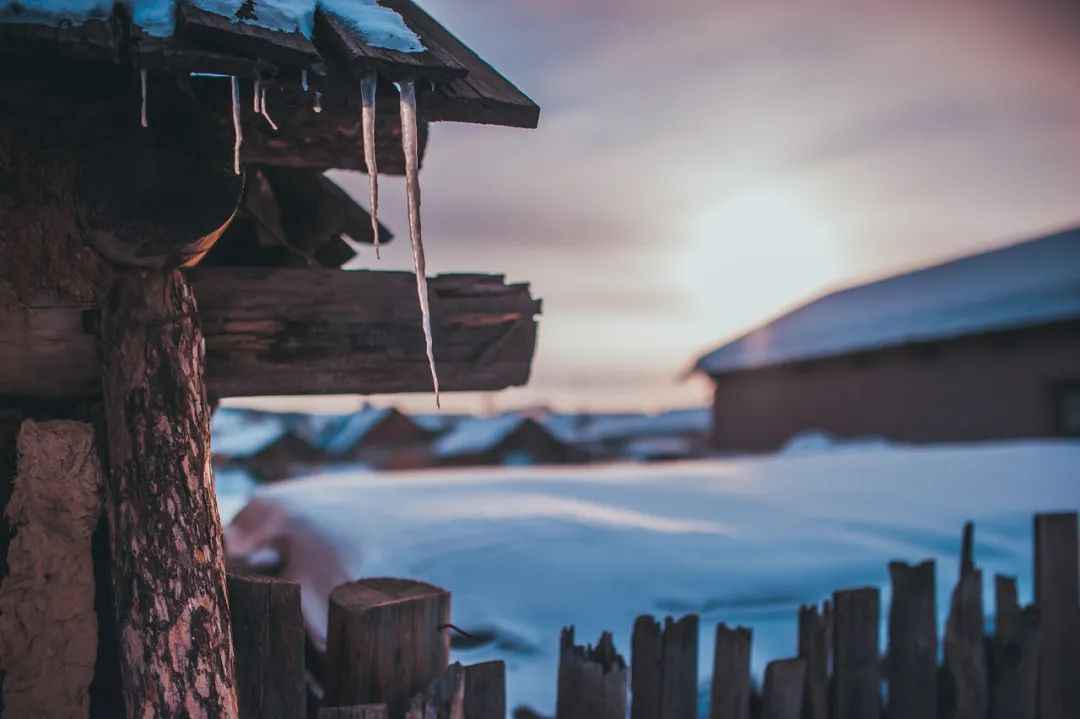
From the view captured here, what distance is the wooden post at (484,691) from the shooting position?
2221mm

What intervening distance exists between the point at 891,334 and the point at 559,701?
509 inches

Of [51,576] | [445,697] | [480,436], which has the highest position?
[51,576]

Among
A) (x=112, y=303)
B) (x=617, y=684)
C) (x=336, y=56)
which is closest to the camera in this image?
(x=336, y=56)

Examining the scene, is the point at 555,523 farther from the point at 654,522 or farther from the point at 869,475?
the point at 869,475

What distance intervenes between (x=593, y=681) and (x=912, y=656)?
146 centimetres

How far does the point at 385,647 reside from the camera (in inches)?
81.7

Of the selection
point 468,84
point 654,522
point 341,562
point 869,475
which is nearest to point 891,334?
point 869,475

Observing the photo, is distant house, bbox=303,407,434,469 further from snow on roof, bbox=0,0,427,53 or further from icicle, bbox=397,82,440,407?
snow on roof, bbox=0,0,427,53

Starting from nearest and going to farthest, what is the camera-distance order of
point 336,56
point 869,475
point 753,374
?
point 336,56 < point 869,475 < point 753,374

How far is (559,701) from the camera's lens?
245 centimetres

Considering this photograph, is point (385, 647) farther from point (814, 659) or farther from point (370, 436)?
point (370, 436)

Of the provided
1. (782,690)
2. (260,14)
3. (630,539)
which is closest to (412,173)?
(260,14)

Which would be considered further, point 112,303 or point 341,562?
point 341,562

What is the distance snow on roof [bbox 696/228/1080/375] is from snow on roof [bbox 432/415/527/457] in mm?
12291
